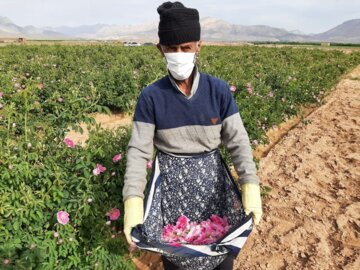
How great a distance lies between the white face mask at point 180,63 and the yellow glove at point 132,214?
663 mm

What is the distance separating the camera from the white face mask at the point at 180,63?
65.8 inches

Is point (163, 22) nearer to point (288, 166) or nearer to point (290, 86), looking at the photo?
point (288, 166)

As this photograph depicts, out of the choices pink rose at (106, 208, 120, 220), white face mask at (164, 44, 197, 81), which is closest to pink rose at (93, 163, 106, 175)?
pink rose at (106, 208, 120, 220)

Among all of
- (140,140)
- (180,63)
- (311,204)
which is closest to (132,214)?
(140,140)

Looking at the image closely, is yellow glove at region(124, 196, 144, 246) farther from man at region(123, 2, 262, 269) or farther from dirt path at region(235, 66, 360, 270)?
dirt path at region(235, 66, 360, 270)

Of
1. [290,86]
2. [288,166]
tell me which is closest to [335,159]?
[288,166]

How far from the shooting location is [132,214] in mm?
1610

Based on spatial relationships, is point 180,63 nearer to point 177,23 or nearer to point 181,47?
point 181,47

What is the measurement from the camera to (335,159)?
496cm

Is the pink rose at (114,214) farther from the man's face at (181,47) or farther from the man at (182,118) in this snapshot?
the man's face at (181,47)

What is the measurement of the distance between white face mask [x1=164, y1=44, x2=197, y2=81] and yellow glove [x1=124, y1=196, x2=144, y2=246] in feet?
2.17

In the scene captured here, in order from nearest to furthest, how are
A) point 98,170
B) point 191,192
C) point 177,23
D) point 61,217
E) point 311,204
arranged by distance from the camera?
point 177,23 < point 191,192 < point 61,217 < point 98,170 < point 311,204

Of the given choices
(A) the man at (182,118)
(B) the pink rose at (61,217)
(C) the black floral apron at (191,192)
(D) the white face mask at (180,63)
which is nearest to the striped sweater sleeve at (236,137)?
(A) the man at (182,118)

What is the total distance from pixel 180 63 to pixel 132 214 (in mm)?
786
